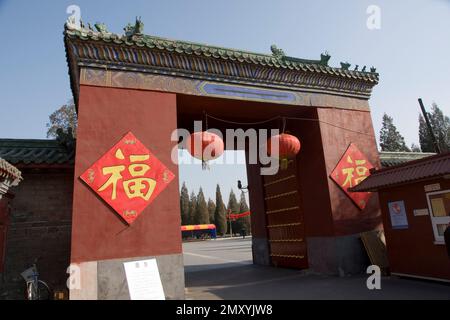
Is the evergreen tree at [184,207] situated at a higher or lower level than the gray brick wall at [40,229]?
higher

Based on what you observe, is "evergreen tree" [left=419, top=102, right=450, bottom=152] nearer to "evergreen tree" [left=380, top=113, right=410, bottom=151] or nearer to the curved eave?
"evergreen tree" [left=380, top=113, right=410, bottom=151]

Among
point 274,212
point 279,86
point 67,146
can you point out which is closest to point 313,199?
point 274,212

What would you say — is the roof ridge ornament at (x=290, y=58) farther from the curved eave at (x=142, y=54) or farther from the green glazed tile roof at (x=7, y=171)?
the green glazed tile roof at (x=7, y=171)

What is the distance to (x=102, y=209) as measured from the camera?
5.64 m

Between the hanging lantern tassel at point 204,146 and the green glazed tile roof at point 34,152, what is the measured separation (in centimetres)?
282

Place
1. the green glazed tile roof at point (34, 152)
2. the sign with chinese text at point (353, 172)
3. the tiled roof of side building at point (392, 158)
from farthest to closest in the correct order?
the tiled roof of side building at point (392, 158) < the sign with chinese text at point (353, 172) < the green glazed tile roof at point (34, 152)

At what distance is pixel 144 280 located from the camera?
5484 millimetres

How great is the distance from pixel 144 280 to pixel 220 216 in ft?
143

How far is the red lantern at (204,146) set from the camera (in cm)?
636

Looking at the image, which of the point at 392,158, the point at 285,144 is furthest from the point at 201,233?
the point at 285,144

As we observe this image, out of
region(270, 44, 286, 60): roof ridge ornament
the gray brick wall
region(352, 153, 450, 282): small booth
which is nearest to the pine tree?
region(270, 44, 286, 60): roof ridge ornament

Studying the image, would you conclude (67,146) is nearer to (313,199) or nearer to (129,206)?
(129,206)

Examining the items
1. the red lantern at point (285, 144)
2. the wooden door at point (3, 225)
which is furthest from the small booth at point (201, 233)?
the wooden door at point (3, 225)
